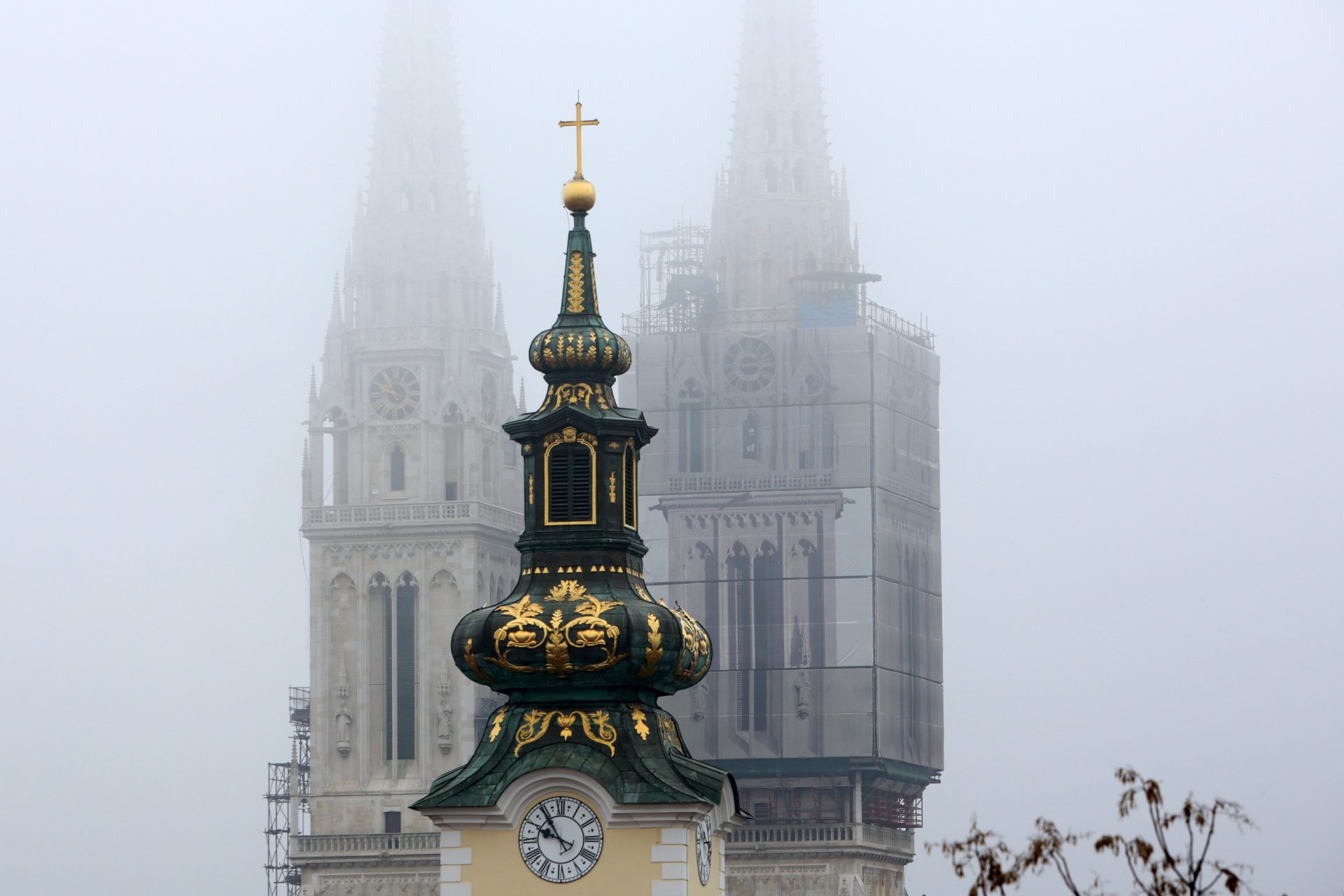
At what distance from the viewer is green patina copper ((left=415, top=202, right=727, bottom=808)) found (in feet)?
121

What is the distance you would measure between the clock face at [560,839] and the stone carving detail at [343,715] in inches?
2716

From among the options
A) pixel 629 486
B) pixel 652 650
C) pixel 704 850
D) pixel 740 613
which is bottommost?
pixel 704 850

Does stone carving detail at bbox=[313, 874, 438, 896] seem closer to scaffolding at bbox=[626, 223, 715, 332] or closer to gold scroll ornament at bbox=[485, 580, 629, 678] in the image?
scaffolding at bbox=[626, 223, 715, 332]

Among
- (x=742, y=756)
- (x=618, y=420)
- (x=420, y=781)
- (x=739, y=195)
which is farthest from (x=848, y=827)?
(x=618, y=420)

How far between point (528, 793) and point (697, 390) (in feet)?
222

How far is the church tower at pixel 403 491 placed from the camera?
345 feet

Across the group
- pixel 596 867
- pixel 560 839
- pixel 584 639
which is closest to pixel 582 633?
pixel 584 639

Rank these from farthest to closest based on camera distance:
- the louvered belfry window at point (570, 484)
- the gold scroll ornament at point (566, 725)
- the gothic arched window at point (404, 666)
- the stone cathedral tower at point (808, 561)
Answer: the gothic arched window at point (404, 666) < the stone cathedral tower at point (808, 561) < the louvered belfry window at point (570, 484) < the gold scroll ornament at point (566, 725)

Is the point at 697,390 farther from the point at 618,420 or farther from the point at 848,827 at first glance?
the point at 618,420

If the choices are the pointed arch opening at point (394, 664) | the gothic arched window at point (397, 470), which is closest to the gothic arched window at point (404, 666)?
the pointed arch opening at point (394, 664)

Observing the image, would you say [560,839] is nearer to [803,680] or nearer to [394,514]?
[803,680]

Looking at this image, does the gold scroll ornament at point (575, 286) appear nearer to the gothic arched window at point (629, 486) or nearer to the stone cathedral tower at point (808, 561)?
the gothic arched window at point (629, 486)

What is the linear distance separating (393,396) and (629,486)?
69658mm

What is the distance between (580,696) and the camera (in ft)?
123
